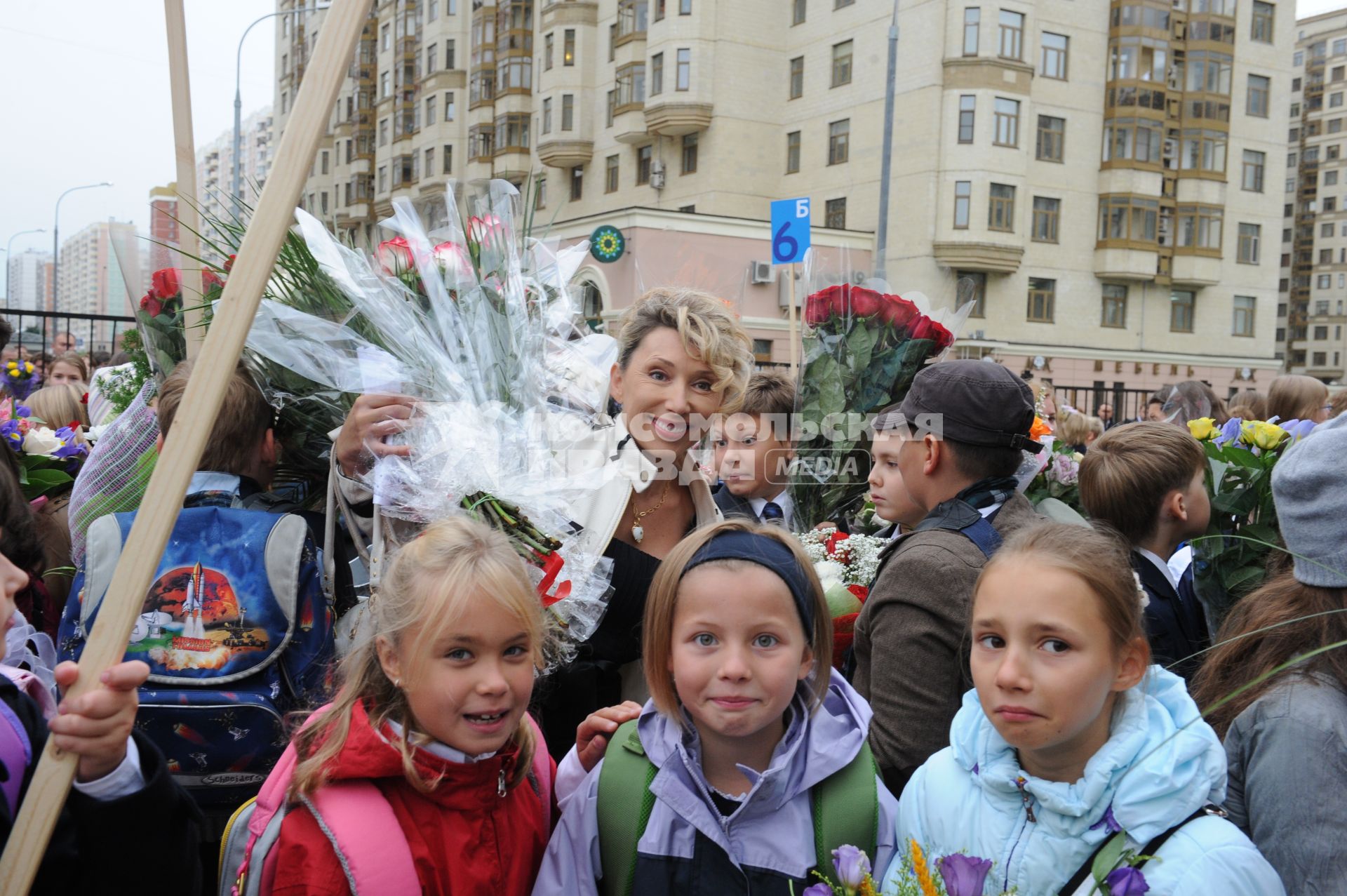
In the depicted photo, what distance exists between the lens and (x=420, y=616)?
1.98 metres

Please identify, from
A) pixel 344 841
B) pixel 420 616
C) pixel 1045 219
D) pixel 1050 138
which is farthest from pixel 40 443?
pixel 1050 138

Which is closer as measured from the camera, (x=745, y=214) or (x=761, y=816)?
(x=761, y=816)

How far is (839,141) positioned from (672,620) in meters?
31.4

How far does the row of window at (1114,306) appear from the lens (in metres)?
31.0

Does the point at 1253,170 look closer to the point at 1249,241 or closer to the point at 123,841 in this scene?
the point at 1249,241

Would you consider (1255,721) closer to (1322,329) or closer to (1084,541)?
(1084,541)

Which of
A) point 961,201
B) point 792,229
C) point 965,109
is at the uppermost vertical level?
point 965,109

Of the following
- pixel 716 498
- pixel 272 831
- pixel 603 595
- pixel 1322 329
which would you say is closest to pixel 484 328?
pixel 603 595

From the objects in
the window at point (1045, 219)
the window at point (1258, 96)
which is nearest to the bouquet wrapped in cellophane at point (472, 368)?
the window at point (1045, 219)

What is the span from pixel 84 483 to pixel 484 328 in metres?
1.42

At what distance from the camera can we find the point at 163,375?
310 centimetres

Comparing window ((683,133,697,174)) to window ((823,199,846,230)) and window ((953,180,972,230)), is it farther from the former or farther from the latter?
window ((953,180,972,230))

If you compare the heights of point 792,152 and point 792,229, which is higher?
point 792,152

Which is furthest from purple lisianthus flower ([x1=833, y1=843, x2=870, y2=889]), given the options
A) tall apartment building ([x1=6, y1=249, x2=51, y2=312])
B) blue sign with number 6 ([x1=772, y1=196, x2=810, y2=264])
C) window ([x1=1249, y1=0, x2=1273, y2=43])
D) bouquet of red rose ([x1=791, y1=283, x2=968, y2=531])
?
tall apartment building ([x1=6, y1=249, x2=51, y2=312])
